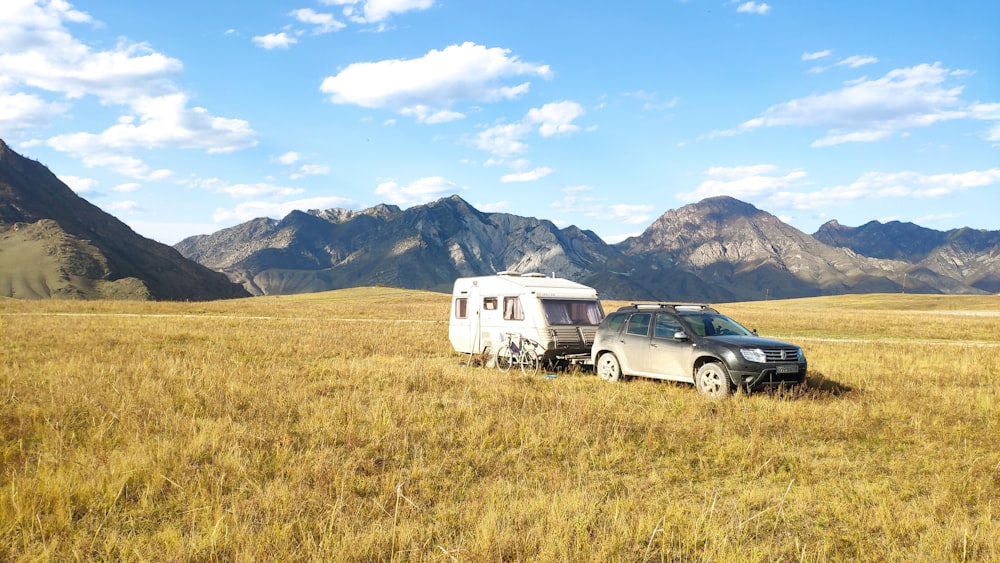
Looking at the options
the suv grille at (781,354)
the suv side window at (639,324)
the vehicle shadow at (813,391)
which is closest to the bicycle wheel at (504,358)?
the suv side window at (639,324)

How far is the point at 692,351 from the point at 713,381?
0.80m

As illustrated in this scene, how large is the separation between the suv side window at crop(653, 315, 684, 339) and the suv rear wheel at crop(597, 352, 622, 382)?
127 cm

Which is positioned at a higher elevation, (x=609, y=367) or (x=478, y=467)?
(x=609, y=367)

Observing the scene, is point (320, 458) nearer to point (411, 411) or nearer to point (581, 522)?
point (411, 411)

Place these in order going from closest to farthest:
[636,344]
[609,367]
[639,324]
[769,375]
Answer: [769,375]
[636,344]
[639,324]
[609,367]

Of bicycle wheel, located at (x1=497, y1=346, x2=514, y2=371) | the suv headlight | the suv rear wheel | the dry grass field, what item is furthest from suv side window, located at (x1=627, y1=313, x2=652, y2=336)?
bicycle wheel, located at (x1=497, y1=346, x2=514, y2=371)

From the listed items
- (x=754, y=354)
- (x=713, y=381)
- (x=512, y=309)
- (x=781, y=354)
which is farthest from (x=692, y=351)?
(x=512, y=309)

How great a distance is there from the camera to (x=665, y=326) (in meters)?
13.5

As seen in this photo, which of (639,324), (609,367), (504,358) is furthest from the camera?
(504,358)

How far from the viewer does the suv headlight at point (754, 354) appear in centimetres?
1170

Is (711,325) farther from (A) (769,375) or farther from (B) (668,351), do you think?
(A) (769,375)

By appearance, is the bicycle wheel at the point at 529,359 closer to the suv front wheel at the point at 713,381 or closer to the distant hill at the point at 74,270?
the suv front wheel at the point at 713,381

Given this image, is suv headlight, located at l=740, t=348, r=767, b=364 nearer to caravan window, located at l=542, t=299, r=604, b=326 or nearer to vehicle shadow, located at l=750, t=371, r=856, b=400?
vehicle shadow, located at l=750, t=371, r=856, b=400

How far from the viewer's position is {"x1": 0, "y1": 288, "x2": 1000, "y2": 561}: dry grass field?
5.12 meters
